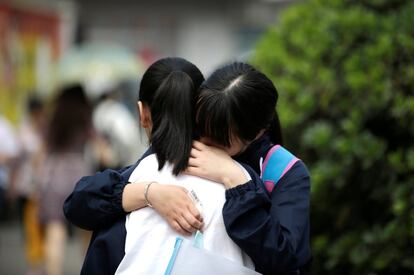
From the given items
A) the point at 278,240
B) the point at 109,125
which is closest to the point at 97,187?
the point at 278,240

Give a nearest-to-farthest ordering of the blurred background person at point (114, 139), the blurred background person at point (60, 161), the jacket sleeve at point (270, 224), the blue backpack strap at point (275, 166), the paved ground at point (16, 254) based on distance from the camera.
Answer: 1. the jacket sleeve at point (270, 224)
2. the blue backpack strap at point (275, 166)
3. the blurred background person at point (60, 161)
4. the blurred background person at point (114, 139)
5. the paved ground at point (16, 254)

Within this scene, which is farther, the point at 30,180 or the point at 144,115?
the point at 30,180

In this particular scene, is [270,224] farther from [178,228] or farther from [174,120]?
[174,120]

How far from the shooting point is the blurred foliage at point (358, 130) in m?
4.39

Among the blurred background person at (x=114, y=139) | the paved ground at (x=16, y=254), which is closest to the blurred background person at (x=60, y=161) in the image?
the blurred background person at (x=114, y=139)

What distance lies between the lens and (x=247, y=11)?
69.1ft

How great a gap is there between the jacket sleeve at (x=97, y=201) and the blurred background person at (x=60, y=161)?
16.8 feet

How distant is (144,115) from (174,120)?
0.56ft

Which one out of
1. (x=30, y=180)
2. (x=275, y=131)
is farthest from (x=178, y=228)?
(x=30, y=180)

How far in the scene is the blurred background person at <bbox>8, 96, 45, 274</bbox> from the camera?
28.2 ft

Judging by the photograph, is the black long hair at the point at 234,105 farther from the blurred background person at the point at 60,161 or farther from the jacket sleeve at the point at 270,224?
the blurred background person at the point at 60,161

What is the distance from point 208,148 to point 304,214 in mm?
344

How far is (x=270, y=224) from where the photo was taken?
249 centimetres

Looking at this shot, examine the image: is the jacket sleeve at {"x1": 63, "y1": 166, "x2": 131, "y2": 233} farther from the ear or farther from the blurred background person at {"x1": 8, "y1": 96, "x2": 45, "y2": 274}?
the blurred background person at {"x1": 8, "y1": 96, "x2": 45, "y2": 274}
